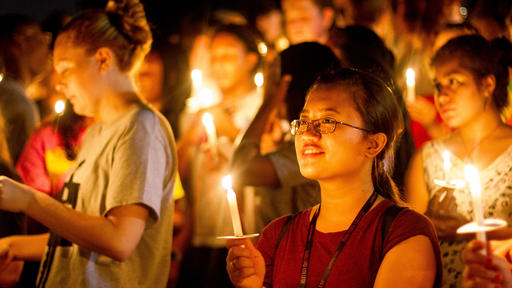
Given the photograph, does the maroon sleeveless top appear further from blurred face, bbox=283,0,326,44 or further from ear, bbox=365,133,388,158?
blurred face, bbox=283,0,326,44

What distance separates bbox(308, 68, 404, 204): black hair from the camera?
7.55 ft

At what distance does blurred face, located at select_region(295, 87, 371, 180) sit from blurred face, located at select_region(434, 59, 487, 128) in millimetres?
1025

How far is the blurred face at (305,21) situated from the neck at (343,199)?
9.60ft

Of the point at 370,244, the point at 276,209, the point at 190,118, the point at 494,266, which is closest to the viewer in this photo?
the point at 494,266

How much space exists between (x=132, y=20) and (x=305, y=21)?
2.36 metres

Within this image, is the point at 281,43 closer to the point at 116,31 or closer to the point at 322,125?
the point at 116,31

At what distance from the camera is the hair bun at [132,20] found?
116 inches

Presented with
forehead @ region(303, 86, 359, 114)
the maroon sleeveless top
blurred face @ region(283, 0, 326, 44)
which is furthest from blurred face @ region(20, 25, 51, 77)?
the maroon sleeveless top

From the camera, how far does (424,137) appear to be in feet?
13.4

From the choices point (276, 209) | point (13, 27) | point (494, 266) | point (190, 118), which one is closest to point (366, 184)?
point (494, 266)

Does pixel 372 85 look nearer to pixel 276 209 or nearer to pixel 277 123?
pixel 276 209

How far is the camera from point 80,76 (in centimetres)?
285

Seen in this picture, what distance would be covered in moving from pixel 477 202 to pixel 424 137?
251 cm

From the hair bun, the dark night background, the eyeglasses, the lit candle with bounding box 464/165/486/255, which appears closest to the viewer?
the lit candle with bounding box 464/165/486/255
